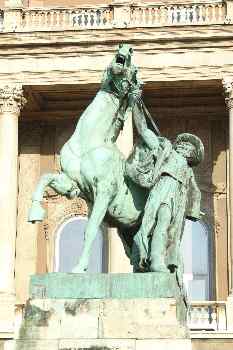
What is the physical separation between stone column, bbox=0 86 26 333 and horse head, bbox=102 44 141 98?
15.7 meters

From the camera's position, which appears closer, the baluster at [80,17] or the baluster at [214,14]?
the baluster at [214,14]

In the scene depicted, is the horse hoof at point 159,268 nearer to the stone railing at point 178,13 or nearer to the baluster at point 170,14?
A: the stone railing at point 178,13

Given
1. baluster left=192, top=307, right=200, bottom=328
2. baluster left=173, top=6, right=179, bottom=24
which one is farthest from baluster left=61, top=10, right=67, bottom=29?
baluster left=192, top=307, right=200, bottom=328

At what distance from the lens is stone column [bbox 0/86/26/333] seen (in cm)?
2323

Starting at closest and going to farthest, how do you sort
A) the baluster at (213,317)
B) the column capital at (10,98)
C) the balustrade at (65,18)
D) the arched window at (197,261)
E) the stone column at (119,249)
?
the baluster at (213,317)
the stone column at (119,249)
the column capital at (10,98)
the balustrade at (65,18)
the arched window at (197,261)

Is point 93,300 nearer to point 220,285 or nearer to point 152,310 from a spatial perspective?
point 152,310

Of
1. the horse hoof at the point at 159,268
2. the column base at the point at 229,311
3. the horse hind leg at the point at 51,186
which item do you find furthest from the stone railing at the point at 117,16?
the horse hoof at the point at 159,268

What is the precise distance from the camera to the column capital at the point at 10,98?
2459 centimetres

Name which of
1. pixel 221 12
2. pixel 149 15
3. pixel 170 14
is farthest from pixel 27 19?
pixel 221 12

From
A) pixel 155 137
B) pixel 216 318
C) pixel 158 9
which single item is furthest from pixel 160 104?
pixel 155 137

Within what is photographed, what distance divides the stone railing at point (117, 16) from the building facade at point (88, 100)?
0.10ft

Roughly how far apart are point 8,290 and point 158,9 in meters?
9.03

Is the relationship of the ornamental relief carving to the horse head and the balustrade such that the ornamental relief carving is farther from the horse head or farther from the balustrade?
the horse head

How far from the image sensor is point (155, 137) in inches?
299
